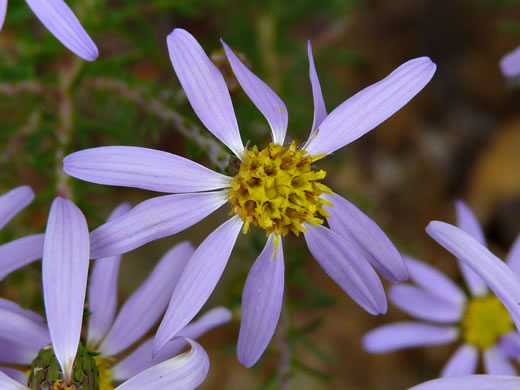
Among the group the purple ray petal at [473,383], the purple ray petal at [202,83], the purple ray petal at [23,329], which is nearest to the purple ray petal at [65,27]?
the purple ray petal at [202,83]

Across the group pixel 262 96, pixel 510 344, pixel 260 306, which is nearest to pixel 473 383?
pixel 260 306

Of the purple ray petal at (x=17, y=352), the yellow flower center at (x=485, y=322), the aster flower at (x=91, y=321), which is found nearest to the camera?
the aster flower at (x=91, y=321)

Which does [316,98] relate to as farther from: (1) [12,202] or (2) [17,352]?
(2) [17,352]

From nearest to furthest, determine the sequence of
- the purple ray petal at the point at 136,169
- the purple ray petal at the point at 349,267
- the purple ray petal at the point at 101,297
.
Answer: the purple ray petal at the point at 136,169 → the purple ray petal at the point at 349,267 → the purple ray petal at the point at 101,297

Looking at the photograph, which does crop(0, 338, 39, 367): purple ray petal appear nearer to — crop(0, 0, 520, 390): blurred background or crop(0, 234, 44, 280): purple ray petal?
crop(0, 234, 44, 280): purple ray petal

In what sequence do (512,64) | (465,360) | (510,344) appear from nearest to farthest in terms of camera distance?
(512,64), (510,344), (465,360)

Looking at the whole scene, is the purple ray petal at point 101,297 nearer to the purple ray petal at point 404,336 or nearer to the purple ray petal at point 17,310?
the purple ray petal at point 17,310

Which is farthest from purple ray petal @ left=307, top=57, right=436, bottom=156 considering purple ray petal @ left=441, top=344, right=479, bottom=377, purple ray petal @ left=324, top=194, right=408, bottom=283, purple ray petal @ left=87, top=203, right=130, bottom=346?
purple ray petal @ left=441, top=344, right=479, bottom=377
